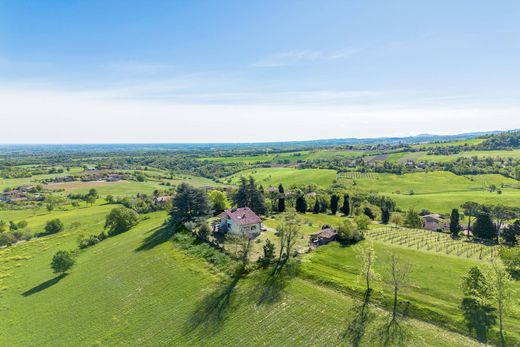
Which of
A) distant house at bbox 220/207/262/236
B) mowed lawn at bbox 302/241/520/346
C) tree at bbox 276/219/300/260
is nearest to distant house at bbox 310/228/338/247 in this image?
mowed lawn at bbox 302/241/520/346

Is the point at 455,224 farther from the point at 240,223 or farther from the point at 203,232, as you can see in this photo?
the point at 203,232

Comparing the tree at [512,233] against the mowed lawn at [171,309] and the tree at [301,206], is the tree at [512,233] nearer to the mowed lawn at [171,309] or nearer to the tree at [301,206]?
the mowed lawn at [171,309]

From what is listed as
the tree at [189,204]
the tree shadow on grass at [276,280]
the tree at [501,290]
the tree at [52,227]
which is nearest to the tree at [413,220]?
the tree shadow on grass at [276,280]

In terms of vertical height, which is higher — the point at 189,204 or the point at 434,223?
the point at 189,204

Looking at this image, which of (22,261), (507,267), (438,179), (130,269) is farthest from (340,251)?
Result: (438,179)

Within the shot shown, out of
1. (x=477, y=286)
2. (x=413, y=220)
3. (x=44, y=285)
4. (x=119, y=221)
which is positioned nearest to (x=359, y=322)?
(x=477, y=286)

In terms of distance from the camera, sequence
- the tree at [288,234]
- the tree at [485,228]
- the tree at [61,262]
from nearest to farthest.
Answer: the tree at [288,234] → the tree at [61,262] → the tree at [485,228]
